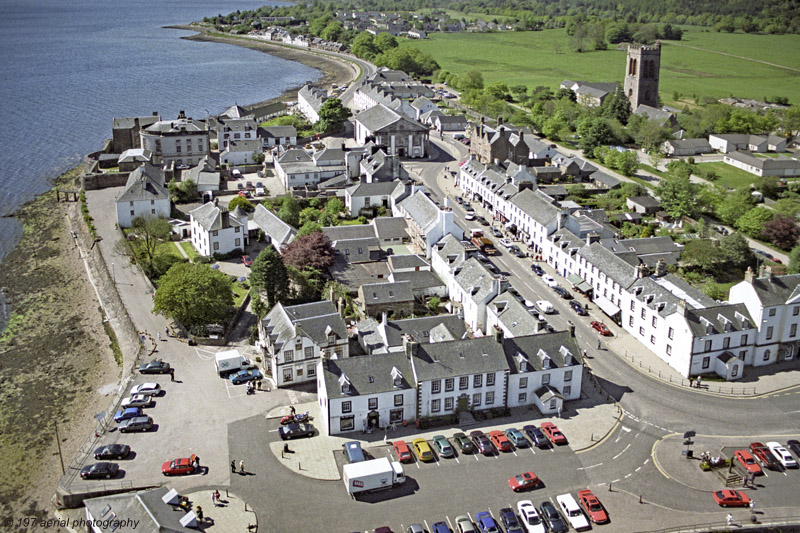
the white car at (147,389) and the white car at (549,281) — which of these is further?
the white car at (549,281)

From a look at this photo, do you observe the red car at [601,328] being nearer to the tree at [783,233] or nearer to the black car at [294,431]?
the black car at [294,431]

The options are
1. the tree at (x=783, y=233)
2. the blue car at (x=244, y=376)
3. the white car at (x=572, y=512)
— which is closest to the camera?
the white car at (x=572, y=512)

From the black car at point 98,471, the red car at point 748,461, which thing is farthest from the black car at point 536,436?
the black car at point 98,471

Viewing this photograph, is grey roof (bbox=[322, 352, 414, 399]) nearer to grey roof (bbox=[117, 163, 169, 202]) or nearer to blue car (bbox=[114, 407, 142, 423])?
blue car (bbox=[114, 407, 142, 423])

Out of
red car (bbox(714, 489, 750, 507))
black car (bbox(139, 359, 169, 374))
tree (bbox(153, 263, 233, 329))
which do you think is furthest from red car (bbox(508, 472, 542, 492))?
tree (bbox(153, 263, 233, 329))

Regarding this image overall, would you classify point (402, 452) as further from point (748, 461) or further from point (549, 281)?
point (549, 281)

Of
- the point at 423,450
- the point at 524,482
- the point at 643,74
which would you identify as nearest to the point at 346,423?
the point at 423,450

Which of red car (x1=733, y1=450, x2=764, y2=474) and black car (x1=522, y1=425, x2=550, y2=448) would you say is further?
black car (x1=522, y1=425, x2=550, y2=448)

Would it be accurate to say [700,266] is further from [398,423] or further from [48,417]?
[48,417]
